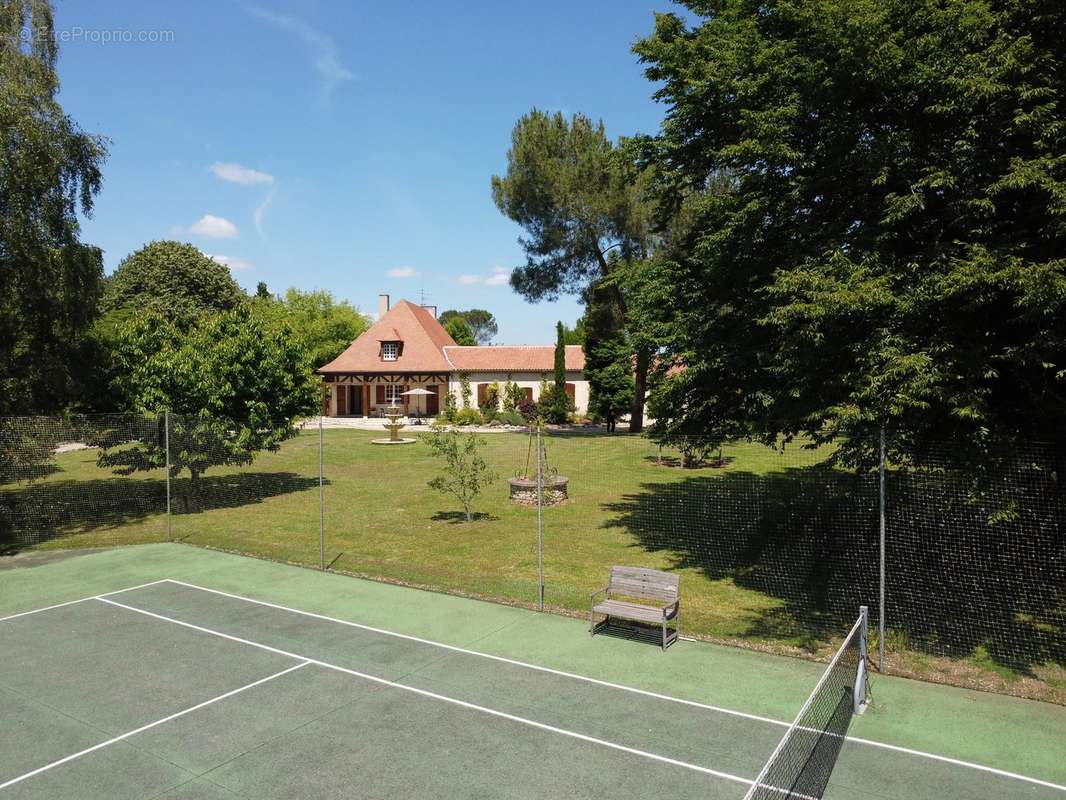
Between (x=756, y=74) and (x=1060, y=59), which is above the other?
(x=756, y=74)

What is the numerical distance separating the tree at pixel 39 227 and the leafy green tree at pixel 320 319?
36.6 meters

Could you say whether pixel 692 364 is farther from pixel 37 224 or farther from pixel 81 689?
pixel 37 224

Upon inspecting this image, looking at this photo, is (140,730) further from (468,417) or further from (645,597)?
(468,417)

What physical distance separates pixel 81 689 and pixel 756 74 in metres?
12.9

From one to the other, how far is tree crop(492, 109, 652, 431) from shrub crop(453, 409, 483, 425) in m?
9.21

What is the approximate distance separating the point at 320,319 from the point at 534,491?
44.3 meters

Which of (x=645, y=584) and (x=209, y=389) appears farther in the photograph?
(x=209, y=389)

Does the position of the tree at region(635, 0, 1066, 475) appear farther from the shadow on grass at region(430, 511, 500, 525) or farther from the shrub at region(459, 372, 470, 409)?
the shrub at region(459, 372, 470, 409)

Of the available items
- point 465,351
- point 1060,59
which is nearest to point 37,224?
point 1060,59

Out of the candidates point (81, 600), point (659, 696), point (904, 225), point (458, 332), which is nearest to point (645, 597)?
point (659, 696)

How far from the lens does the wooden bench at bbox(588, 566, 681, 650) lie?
8.96 metres

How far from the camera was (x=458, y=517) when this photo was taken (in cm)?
1769

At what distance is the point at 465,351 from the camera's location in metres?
51.1

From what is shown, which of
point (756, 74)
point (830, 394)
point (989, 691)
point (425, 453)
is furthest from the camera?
point (425, 453)
